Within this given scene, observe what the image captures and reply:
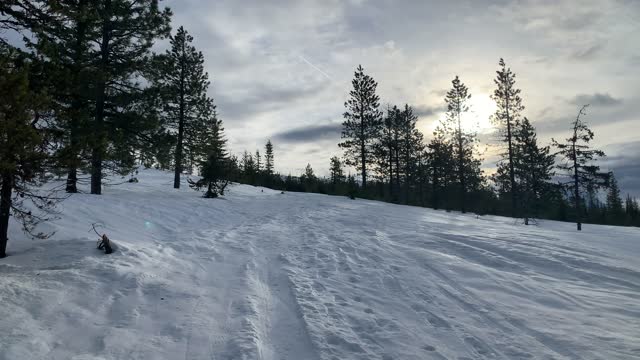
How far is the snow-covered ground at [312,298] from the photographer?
486cm

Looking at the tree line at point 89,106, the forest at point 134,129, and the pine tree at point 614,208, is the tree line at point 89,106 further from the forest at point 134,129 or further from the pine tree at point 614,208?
the pine tree at point 614,208

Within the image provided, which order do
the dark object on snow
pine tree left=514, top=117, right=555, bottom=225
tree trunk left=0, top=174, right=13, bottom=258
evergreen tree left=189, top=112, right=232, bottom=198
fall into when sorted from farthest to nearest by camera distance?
1. pine tree left=514, top=117, right=555, bottom=225
2. evergreen tree left=189, top=112, right=232, bottom=198
3. the dark object on snow
4. tree trunk left=0, top=174, right=13, bottom=258

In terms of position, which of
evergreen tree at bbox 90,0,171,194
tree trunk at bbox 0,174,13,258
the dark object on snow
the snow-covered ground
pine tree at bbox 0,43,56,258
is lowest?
the snow-covered ground

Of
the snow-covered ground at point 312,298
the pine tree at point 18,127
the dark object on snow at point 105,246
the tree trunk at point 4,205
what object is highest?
the pine tree at point 18,127

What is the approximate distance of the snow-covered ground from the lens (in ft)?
15.9

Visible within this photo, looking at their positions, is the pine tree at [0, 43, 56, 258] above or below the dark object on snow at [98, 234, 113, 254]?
above

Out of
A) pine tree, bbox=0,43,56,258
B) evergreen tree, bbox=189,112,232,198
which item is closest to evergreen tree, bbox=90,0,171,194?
evergreen tree, bbox=189,112,232,198

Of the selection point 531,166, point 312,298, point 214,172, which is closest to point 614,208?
point 531,166

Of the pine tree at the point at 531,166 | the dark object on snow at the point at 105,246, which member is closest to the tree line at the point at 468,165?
the pine tree at the point at 531,166

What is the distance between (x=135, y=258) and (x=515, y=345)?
7.50 meters

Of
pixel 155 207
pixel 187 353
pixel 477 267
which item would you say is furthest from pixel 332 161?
pixel 187 353

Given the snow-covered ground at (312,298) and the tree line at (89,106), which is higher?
the tree line at (89,106)

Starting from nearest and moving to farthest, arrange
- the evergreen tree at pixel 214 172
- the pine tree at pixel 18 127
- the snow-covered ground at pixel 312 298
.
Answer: the snow-covered ground at pixel 312 298 → the pine tree at pixel 18 127 → the evergreen tree at pixel 214 172

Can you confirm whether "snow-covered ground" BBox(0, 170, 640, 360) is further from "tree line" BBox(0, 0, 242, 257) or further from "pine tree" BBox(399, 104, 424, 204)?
"pine tree" BBox(399, 104, 424, 204)
